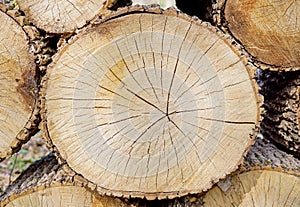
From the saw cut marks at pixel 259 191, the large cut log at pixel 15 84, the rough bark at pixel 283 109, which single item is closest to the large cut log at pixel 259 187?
the saw cut marks at pixel 259 191

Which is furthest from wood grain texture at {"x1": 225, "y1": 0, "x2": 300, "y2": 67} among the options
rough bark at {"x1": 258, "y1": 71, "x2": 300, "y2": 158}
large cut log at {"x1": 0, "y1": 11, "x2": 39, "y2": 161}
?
large cut log at {"x1": 0, "y1": 11, "x2": 39, "y2": 161}

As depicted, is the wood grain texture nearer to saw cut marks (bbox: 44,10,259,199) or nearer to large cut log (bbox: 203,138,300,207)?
saw cut marks (bbox: 44,10,259,199)

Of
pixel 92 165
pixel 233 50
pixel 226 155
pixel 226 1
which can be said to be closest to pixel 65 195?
pixel 92 165

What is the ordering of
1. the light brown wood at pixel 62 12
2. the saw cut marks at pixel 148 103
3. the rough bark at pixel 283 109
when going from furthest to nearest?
1. the rough bark at pixel 283 109
2. the light brown wood at pixel 62 12
3. the saw cut marks at pixel 148 103

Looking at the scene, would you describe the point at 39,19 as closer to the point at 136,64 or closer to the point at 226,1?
the point at 136,64

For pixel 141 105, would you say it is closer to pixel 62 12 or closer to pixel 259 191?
pixel 62 12

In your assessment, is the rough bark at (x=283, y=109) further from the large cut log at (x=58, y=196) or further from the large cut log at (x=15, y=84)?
the large cut log at (x=15, y=84)

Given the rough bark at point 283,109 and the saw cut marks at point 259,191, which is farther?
the rough bark at point 283,109
